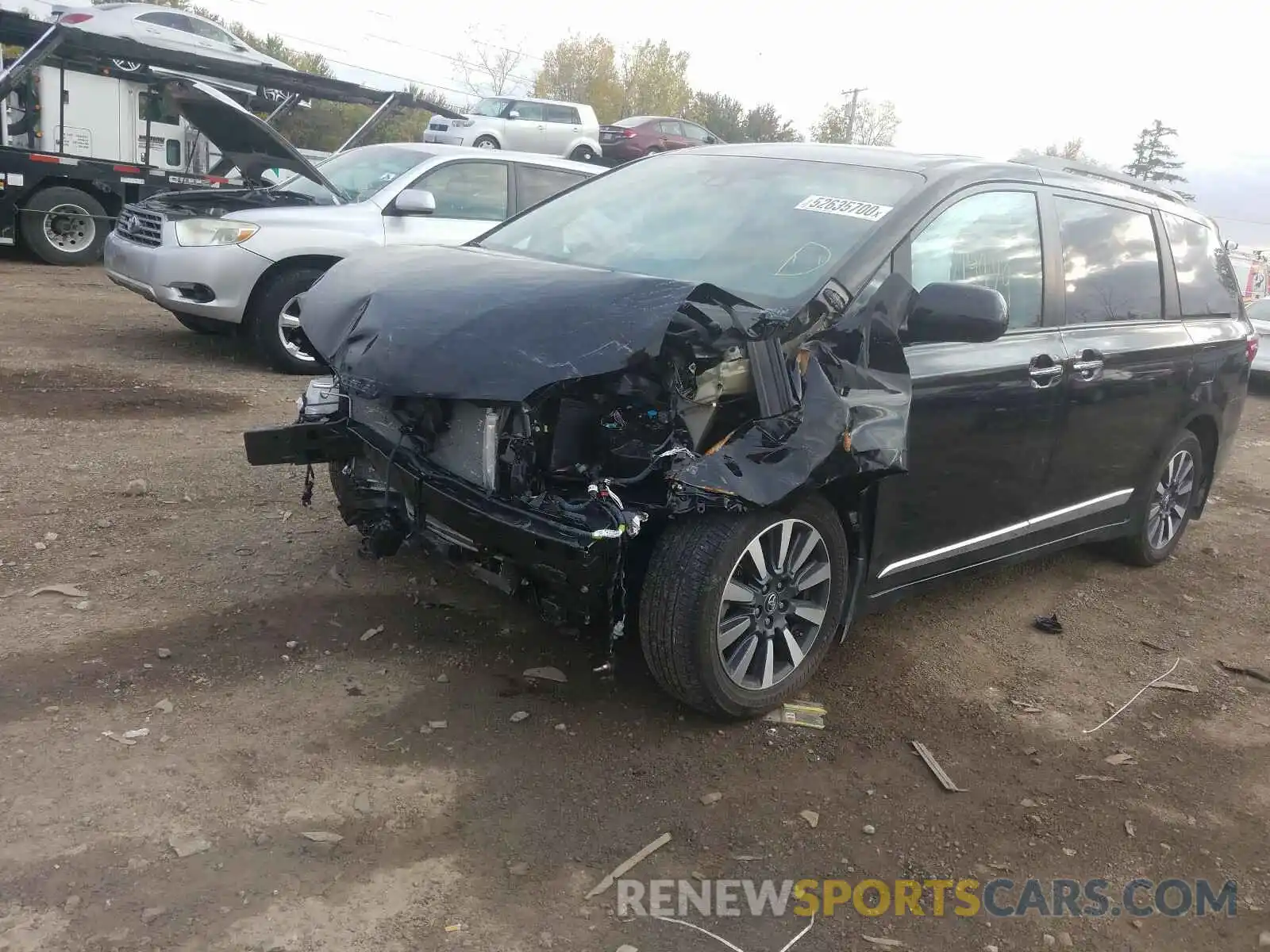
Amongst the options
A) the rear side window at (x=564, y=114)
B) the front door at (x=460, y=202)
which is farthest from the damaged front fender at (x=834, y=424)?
the rear side window at (x=564, y=114)

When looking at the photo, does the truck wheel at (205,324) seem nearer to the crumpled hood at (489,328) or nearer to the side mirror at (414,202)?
the side mirror at (414,202)

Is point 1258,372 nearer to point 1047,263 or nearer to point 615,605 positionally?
point 1047,263

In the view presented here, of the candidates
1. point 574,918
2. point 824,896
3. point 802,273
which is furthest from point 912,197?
point 574,918

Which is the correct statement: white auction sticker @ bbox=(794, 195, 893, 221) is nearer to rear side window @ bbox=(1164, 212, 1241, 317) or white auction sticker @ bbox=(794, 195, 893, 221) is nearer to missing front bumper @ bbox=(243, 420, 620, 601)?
missing front bumper @ bbox=(243, 420, 620, 601)

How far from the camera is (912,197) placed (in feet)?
12.0

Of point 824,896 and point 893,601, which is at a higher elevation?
point 893,601

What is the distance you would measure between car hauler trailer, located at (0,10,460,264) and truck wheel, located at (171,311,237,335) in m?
4.74

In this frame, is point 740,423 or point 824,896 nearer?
point 824,896

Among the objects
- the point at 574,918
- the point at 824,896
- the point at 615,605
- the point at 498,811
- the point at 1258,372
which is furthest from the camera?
the point at 1258,372

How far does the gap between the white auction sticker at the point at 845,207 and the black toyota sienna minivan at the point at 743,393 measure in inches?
0.5

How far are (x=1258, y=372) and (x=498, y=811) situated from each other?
13.8 metres

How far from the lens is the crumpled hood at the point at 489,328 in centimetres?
295

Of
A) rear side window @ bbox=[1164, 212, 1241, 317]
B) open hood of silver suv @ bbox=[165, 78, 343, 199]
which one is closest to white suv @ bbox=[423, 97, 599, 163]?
open hood of silver suv @ bbox=[165, 78, 343, 199]

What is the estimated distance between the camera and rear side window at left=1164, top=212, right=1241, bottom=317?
505 centimetres
